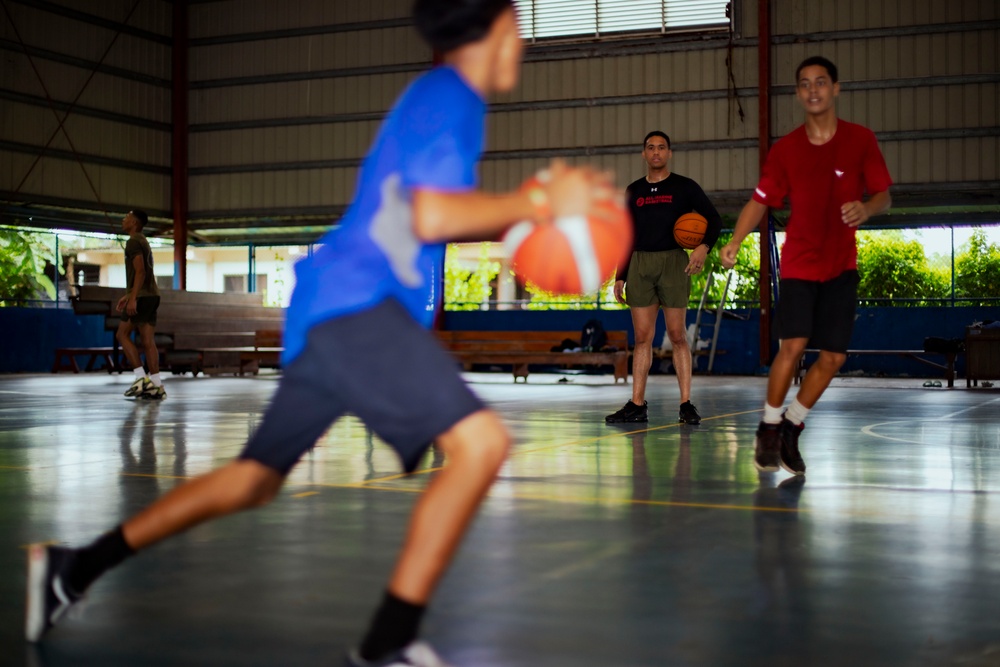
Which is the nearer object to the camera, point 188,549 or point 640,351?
point 188,549

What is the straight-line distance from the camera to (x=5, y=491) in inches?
195

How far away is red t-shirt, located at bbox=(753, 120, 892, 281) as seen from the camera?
5426 millimetres

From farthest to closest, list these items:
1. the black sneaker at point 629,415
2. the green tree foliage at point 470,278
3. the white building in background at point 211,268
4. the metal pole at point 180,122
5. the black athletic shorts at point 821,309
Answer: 1. the green tree foliage at point 470,278
2. the white building in background at point 211,268
3. the metal pole at point 180,122
4. the black sneaker at point 629,415
5. the black athletic shorts at point 821,309

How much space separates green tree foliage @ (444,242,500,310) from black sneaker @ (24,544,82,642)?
40.3 meters

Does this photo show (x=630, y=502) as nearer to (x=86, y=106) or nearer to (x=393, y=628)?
(x=393, y=628)

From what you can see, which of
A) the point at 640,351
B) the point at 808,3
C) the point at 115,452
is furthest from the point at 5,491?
the point at 808,3

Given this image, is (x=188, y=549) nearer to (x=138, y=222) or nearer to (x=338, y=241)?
(x=338, y=241)

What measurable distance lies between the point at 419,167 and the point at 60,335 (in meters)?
25.6

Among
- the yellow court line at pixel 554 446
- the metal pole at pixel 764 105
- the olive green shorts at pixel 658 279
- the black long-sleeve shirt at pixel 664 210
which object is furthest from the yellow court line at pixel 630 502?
the metal pole at pixel 764 105

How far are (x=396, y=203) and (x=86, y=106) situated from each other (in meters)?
25.6

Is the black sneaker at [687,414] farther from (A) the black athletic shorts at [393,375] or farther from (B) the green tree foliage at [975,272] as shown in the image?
(B) the green tree foliage at [975,272]

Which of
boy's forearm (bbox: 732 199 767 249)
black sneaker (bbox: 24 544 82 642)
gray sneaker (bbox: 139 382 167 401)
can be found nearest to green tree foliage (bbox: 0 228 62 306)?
gray sneaker (bbox: 139 382 167 401)

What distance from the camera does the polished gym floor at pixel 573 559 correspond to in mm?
2535

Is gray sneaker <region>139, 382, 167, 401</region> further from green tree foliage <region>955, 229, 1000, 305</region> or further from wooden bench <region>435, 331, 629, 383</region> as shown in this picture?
green tree foliage <region>955, 229, 1000, 305</region>
